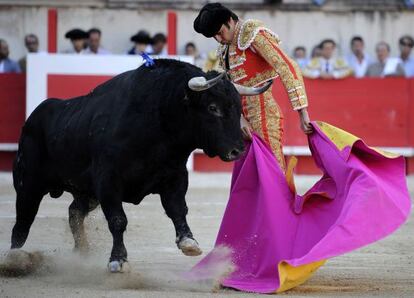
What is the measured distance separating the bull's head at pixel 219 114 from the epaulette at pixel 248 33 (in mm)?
242

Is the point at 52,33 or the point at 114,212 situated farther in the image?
the point at 52,33

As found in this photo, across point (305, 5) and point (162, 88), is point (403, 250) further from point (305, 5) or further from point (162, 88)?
point (305, 5)

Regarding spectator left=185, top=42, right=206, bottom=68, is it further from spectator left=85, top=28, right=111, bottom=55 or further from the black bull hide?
the black bull hide

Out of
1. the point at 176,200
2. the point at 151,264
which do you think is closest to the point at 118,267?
the point at 176,200

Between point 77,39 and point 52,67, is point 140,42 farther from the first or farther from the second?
point 52,67

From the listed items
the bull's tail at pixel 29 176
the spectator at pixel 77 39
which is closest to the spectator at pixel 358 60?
the spectator at pixel 77 39

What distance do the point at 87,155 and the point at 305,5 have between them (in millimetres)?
7758

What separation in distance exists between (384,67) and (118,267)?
6.48m

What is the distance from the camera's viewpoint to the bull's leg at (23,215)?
17.9 feet

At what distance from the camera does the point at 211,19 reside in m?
4.70

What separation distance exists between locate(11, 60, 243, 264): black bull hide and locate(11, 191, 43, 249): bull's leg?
313 mm

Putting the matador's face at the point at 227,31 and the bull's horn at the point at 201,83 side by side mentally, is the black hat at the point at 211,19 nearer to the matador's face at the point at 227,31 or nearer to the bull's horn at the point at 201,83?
the matador's face at the point at 227,31

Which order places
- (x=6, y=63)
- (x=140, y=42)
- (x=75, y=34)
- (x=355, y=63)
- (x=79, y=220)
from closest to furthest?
(x=79, y=220) → (x=75, y=34) → (x=140, y=42) → (x=6, y=63) → (x=355, y=63)

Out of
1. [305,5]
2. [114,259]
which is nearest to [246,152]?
[114,259]
